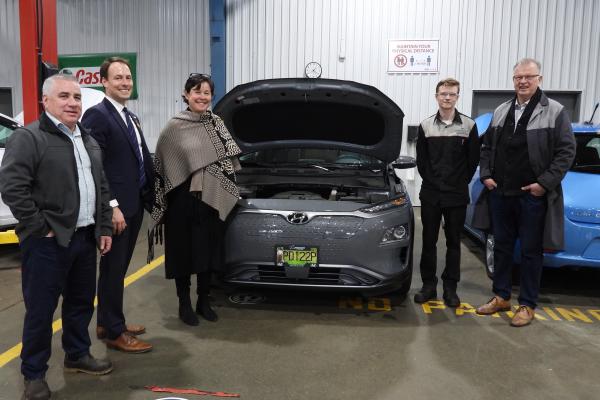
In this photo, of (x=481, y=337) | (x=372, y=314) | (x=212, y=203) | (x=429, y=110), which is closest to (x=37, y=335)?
(x=212, y=203)

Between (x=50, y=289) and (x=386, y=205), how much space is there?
206cm

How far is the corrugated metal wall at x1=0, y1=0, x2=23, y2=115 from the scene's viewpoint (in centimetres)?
1000

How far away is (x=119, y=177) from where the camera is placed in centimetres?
262

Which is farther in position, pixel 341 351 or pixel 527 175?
pixel 527 175

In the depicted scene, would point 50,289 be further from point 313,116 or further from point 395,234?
point 313,116

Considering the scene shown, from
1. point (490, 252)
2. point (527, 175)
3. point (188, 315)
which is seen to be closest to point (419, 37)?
point (490, 252)

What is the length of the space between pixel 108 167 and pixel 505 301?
112 inches

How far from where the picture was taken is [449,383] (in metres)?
2.55

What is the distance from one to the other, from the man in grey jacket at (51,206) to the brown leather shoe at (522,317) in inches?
106

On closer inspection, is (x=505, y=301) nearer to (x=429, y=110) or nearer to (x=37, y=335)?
(x=37, y=335)

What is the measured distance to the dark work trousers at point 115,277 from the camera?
2.70 meters

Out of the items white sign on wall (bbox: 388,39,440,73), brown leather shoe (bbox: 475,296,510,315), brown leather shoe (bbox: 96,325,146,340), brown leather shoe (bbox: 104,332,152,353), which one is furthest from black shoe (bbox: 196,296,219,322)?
white sign on wall (bbox: 388,39,440,73)

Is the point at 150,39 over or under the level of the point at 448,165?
over

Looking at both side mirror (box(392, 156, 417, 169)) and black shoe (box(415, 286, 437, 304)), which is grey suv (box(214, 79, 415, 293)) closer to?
side mirror (box(392, 156, 417, 169))
